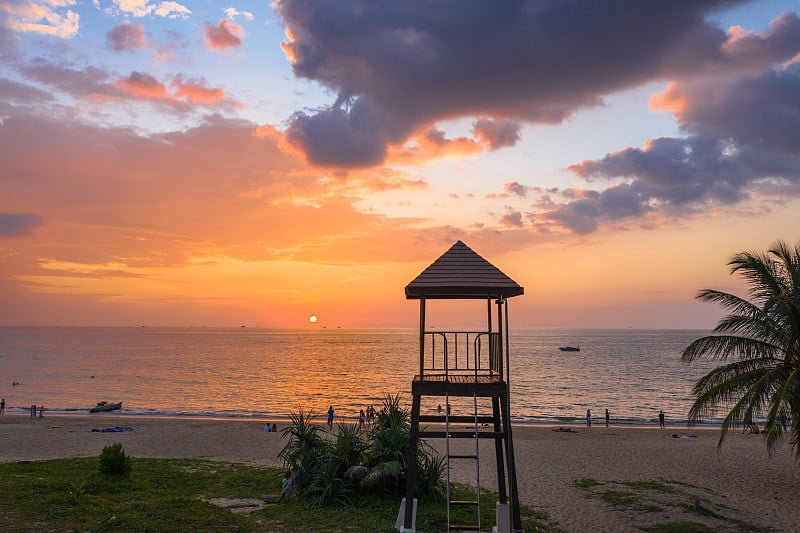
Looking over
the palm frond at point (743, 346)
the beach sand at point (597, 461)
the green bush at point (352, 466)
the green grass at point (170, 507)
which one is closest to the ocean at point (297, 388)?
the beach sand at point (597, 461)

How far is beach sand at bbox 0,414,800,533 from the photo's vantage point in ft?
52.2

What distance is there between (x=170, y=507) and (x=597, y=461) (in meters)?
20.3

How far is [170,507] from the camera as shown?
13.0m

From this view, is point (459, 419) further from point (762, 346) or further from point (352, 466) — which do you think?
point (762, 346)

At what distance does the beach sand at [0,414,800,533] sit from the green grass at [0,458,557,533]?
3016 mm

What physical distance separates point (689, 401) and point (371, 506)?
58491mm

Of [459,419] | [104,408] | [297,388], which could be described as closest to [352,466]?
[459,419]

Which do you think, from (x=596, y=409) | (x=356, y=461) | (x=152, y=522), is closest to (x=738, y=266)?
(x=356, y=461)

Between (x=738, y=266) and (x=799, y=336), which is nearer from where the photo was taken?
(x=799, y=336)

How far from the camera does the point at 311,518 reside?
12.9 meters

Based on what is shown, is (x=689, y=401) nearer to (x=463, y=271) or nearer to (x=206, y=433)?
(x=206, y=433)

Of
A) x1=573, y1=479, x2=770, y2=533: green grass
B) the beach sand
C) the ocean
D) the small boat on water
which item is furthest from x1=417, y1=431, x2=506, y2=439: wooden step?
the small boat on water

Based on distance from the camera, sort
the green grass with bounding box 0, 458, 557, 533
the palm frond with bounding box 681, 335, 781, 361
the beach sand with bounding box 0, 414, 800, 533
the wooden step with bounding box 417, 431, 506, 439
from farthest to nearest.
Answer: the palm frond with bounding box 681, 335, 781, 361 → the beach sand with bounding box 0, 414, 800, 533 → the green grass with bounding box 0, 458, 557, 533 → the wooden step with bounding box 417, 431, 506, 439

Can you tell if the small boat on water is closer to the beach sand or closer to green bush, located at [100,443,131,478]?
the beach sand
